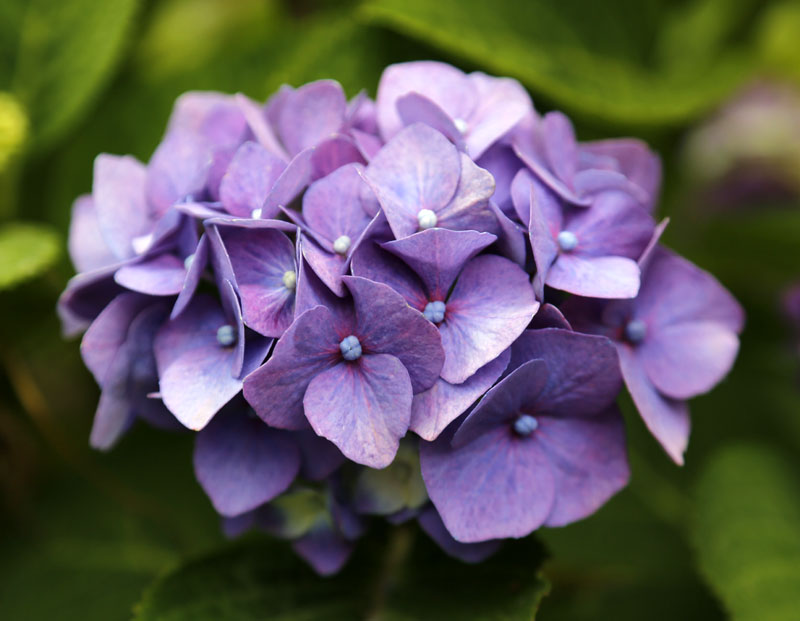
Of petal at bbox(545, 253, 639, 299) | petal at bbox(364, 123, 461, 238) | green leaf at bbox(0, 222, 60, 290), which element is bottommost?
petal at bbox(545, 253, 639, 299)

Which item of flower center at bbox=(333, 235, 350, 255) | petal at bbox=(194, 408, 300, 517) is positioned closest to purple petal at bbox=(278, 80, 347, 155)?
flower center at bbox=(333, 235, 350, 255)

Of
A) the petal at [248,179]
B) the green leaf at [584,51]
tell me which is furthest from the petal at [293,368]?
the green leaf at [584,51]

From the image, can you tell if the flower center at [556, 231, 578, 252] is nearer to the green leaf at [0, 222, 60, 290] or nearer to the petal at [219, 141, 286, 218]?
the petal at [219, 141, 286, 218]

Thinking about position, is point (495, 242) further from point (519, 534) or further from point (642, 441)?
point (642, 441)

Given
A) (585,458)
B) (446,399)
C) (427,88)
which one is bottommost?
(585,458)

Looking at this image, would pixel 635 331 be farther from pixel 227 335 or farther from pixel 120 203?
pixel 120 203

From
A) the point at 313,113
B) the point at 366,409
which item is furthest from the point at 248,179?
the point at 366,409

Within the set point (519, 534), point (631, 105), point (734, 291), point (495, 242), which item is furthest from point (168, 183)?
point (734, 291)

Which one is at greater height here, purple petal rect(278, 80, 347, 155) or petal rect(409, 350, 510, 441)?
purple petal rect(278, 80, 347, 155)
